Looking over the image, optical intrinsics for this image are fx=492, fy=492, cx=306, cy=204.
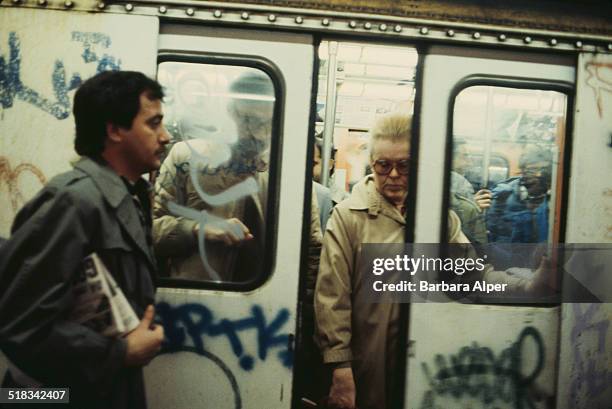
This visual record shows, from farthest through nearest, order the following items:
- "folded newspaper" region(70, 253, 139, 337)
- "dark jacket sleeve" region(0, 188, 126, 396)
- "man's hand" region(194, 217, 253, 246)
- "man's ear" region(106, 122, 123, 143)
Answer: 1. "man's hand" region(194, 217, 253, 246)
2. "man's ear" region(106, 122, 123, 143)
3. "folded newspaper" region(70, 253, 139, 337)
4. "dark jacket sleeve" region(0, 188, 126, 396)

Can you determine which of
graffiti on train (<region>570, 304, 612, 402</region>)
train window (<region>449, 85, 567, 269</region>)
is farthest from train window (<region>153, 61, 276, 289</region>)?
graffiti on train (<region>570, 304, 612, 402</region>)

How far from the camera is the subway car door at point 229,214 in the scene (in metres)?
2.36

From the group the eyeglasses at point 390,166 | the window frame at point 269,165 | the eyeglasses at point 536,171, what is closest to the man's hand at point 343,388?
the window frame at point 269,165

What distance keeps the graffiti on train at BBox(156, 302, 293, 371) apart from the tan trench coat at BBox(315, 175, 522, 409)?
238 mm

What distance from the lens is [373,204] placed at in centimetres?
264

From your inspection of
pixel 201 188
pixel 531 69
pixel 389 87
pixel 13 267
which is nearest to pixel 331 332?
pixel 201 188

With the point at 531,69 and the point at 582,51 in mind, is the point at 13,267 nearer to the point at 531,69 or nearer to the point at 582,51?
the point at 531,69

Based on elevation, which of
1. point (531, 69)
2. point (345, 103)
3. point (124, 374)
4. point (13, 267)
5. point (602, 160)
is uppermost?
point (345, 103)

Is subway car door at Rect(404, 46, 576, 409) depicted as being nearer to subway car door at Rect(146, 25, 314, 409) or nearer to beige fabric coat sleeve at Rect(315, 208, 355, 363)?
beige fabric coat sleeve at Rect(315, 208, 355, 363)

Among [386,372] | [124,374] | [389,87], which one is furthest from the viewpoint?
[389,87]

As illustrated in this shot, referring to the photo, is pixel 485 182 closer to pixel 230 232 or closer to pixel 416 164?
pixel 416 164

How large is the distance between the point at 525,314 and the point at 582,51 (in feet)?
4.39

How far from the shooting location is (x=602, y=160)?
244 centimetres

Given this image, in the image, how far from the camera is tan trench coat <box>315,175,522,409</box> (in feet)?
8.14
